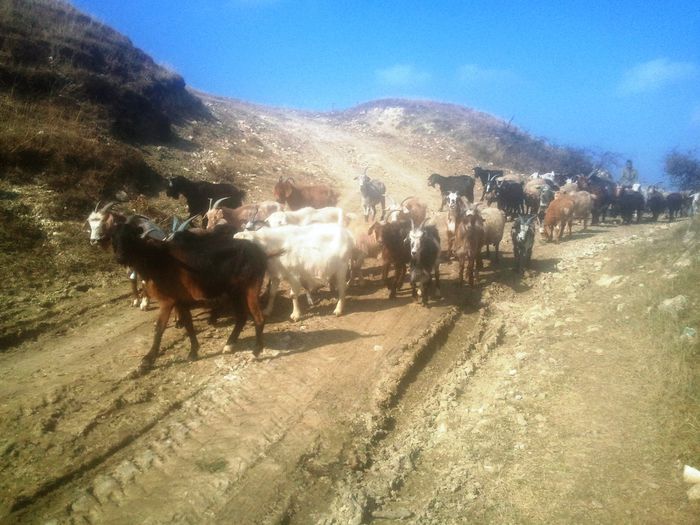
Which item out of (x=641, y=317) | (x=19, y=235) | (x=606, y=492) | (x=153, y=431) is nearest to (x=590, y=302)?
(x=641, y=317)

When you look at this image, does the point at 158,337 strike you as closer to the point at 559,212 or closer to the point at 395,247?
the point at 395,247

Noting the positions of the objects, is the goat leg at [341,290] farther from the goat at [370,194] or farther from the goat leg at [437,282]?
the goat at [370,194]

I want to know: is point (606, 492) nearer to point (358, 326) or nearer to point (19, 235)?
point (358, 326)

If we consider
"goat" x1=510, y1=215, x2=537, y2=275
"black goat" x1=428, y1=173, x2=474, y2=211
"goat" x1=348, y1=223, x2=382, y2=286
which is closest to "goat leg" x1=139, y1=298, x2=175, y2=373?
"goat" x1=348, y1=223, x2=382, y2=286

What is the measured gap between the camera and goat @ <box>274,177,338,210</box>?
49.4ft

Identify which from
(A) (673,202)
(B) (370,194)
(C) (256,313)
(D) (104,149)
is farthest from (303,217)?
(A) (673,202)

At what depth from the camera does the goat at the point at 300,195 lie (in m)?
15.1

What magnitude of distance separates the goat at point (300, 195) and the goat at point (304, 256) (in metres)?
6.22

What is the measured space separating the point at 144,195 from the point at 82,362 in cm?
923

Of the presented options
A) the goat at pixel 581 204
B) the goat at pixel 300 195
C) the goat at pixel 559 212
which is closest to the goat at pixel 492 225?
the goat at pixel 559 212

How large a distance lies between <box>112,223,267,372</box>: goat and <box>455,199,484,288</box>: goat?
533 centimetres

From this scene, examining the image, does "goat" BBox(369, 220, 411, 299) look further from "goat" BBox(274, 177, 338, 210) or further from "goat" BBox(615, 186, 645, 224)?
"goat" BBox(615, 186, 645, 224)

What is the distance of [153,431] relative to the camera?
17.5ft

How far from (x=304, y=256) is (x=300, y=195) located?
22.8 feet
